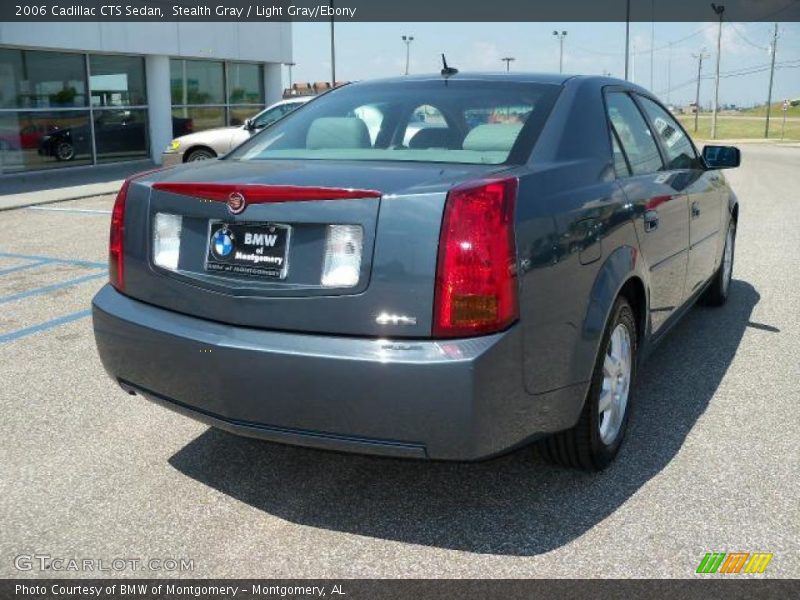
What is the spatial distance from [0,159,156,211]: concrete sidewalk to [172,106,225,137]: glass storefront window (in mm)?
1653

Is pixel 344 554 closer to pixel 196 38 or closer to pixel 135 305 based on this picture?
pixel 135 305

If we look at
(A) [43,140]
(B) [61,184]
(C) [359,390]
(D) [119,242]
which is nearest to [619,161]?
(C) [359,390]

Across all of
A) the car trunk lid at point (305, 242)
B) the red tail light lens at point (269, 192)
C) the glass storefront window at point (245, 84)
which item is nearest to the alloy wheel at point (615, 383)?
the car trunk lid at point (305, 242)

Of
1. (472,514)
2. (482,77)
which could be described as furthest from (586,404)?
(482,77)

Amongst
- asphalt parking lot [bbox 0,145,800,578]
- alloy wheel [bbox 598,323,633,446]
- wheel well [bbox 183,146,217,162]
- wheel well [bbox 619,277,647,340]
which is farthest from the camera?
wheel well [bbox 183,146,217,162]

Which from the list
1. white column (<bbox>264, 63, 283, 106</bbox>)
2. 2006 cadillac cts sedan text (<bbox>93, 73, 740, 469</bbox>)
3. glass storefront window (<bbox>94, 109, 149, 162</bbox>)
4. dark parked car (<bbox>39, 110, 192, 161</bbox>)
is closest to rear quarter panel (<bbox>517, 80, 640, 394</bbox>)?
2006 cadillac cts sedan text (<bbox>93, 73, 740, 469</bbox>)

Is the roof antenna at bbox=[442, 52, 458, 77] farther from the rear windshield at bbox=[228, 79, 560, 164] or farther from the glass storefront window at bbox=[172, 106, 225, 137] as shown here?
the glass storefront window at bbox=[172, 106, 225, 137]

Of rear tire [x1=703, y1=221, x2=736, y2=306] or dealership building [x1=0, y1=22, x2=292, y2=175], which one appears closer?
rear tire [x1=703, y1=221, x2=736, y2=306]

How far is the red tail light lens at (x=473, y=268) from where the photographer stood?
8.41 feet

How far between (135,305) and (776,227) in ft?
31.7

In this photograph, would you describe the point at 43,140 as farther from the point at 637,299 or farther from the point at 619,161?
the point at 637,299

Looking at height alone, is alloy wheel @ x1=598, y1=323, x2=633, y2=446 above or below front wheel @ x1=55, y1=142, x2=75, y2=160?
below

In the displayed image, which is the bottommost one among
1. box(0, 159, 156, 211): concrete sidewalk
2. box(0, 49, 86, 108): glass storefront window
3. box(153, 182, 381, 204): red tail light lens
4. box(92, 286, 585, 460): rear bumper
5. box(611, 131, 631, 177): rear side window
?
box(0, 159, 156, 211): concrete sidewalk

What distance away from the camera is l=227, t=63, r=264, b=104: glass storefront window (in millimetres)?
22594
